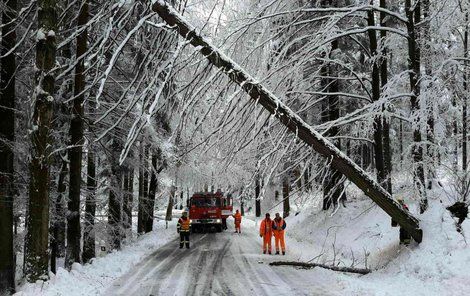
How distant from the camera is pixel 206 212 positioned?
30438mm

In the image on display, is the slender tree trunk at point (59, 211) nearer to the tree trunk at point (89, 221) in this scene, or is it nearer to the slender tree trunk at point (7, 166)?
the tree trunk at point (89, 221)

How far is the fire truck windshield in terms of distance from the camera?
101 ft

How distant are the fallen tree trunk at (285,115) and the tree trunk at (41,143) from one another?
325cm

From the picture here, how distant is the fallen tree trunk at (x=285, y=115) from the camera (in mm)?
6590

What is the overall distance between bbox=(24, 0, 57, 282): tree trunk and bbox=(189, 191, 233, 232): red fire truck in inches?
849

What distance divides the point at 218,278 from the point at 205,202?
1955 cm

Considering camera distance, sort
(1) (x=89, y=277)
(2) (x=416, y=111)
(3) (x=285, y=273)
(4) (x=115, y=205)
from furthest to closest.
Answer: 1. (4) (x=115, y=205)
2. (3) (x=285, y=273)
3. (1) (x=89, y=277)
4. (2) (x=416, y=111)

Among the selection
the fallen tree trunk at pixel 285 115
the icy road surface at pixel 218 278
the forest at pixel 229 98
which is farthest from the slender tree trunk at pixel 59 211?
the fallen tree trunk at pixel 285 115

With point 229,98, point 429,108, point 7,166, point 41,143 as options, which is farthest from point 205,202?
point 229,98

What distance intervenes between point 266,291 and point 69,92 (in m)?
9.61

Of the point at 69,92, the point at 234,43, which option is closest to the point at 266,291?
the point at 234,43

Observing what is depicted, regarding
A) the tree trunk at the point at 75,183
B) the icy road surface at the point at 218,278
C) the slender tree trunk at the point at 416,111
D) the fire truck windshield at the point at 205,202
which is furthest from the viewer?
the fire truck windshield at the point at 205,202

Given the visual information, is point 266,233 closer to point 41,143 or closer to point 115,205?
point 115,205

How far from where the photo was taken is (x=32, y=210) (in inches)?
344
